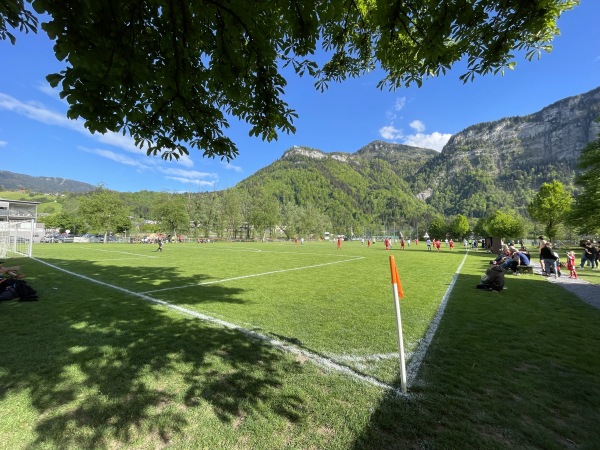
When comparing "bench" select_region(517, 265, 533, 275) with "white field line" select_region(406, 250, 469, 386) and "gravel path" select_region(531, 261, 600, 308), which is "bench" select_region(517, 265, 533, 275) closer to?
"gravel path" select_region(531, 261, 600, 308)

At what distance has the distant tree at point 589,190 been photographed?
2430 cm

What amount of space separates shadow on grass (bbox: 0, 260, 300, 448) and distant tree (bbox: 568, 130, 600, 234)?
33832 mm

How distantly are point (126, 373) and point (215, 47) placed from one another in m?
4.93

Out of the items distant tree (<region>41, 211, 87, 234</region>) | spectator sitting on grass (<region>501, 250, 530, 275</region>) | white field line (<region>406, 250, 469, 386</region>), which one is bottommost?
white field line (<region>406, 250, 469, 386</region>)

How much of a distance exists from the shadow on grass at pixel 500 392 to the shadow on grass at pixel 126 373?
1.28 metres

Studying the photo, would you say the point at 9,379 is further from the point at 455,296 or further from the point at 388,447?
the point at 455,296

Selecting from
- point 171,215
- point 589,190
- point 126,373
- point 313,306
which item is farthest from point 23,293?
point 171,215

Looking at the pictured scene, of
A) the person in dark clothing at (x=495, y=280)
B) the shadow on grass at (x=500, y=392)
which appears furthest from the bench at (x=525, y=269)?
the shadow on grass at (x=500, y=392)

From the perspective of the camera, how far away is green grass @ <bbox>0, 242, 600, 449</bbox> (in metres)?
2.61

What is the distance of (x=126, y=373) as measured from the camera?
3.68 m

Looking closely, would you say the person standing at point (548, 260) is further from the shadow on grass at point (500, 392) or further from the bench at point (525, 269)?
the shadow on grass at point (500, 392)

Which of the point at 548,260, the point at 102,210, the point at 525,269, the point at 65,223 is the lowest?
the point at 525,269

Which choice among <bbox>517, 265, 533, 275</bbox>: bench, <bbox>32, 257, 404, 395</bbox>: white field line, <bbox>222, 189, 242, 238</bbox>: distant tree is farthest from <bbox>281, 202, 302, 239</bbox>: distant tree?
<bbox>32, 257, 404, 395</bbox>: white field line

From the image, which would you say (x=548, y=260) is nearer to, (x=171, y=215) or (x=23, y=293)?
(x=23, y=293)
